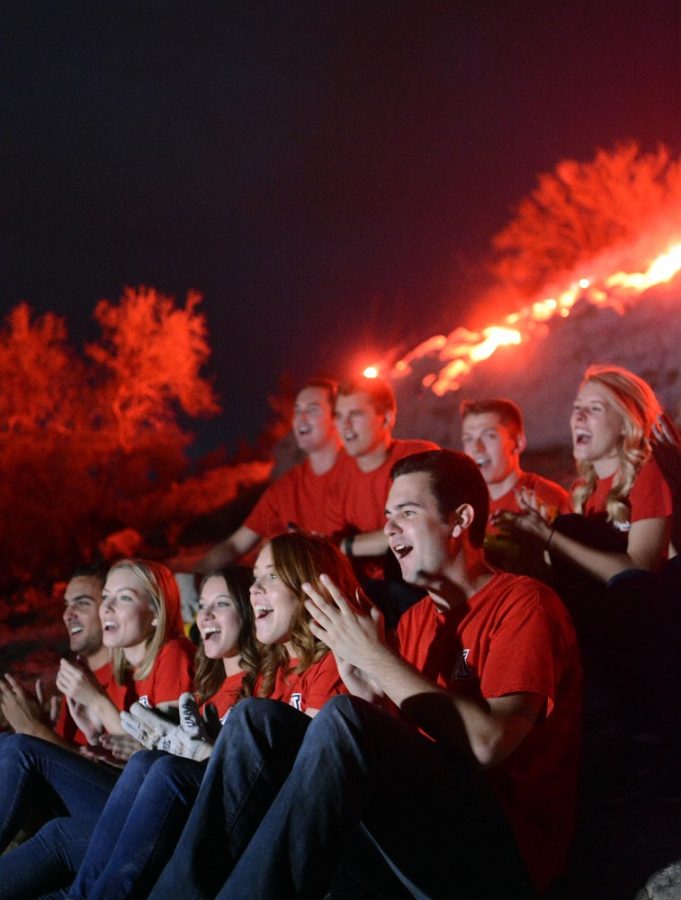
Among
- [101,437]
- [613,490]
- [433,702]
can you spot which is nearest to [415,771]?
[433,702]

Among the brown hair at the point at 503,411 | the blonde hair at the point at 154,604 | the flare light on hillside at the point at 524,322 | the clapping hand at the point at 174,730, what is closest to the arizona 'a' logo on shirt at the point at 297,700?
the clapping hand at the point at 174,730

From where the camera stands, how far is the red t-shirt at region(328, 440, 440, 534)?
4.35 meters

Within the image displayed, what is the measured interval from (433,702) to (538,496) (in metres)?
1.90

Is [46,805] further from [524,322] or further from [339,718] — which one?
[524,322]

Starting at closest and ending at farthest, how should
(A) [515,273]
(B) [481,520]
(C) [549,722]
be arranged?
(C) [549,722], (B) [481,520], (A) [515,273]

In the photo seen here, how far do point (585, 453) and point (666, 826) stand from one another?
1399 millimetres

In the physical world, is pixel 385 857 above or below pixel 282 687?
below

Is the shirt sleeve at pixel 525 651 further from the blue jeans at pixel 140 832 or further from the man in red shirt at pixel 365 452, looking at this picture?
the man in red shirt at pixel 365 452

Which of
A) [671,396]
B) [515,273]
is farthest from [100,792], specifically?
[515,273]

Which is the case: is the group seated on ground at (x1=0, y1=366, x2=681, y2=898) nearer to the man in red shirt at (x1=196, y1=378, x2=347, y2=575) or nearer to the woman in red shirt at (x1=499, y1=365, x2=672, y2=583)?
the woman in red shirt at (x1=499, y1=365, x2=672, y2=583)

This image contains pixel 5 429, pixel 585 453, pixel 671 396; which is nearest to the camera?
pixel 585 453

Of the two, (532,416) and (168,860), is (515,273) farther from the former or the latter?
(168,860)

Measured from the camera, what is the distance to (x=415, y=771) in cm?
206

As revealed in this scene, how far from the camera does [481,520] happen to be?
8.56ft
